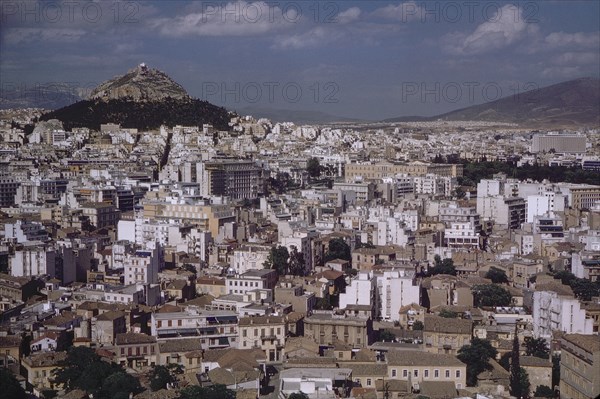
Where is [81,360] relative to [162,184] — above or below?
below

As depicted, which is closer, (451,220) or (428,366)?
(428,366)

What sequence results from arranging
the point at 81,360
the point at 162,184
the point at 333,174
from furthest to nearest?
the point at 333,174 < the point at 162,184 < the point at 81,360

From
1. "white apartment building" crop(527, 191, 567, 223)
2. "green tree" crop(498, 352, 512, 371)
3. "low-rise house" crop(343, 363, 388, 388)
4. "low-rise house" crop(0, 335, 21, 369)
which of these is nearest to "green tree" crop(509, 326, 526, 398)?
"green tree" crop(498, 352, 512, 371)

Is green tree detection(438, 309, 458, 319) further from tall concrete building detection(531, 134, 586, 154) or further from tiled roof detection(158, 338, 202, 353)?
tall concrete building detection(531, 134, 586, 154)

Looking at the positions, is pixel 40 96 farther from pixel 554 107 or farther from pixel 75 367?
pixel 554 107

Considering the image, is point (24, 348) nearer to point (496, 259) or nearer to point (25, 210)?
point (496, 259)

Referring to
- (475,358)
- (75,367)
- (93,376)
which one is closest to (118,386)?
(93,376)

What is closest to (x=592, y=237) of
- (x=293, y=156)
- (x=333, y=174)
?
(x=333, y=174)
